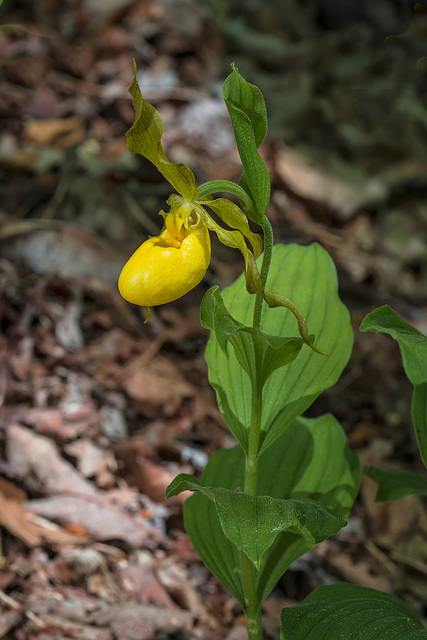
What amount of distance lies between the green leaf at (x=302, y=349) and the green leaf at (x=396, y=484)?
26 centimetres

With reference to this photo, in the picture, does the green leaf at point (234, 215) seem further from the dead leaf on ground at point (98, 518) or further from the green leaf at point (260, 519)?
the dead leaf on ground at point (98, 518)

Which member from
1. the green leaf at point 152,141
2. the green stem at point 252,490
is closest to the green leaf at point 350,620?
the green stem at point 252,490

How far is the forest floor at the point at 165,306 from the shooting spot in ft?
4.83

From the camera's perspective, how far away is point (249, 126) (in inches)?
34.7

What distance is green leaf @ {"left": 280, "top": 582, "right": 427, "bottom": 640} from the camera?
0.92 metres

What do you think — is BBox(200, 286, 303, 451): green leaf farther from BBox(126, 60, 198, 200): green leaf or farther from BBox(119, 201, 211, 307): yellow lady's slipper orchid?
BBox(126, 60, 198, 200): green leaf

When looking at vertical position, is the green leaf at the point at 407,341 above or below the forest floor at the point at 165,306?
above

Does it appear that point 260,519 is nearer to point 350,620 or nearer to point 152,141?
point 350,620

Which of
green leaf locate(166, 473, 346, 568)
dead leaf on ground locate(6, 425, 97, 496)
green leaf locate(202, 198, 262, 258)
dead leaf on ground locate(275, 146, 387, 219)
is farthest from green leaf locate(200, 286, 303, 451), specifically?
dead leaf on ground locate(275, 146, 387, 219)

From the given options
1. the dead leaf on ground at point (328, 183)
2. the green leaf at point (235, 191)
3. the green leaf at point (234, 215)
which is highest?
the green leaf at point (235, 191)

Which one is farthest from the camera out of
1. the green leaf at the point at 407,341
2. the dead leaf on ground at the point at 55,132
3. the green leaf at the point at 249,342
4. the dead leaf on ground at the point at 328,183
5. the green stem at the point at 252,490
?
the dead leaf on ground at the point at 328,183

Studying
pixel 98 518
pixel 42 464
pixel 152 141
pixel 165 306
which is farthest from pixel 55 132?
pixel 152 141

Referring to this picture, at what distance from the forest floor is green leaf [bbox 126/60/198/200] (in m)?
0.98

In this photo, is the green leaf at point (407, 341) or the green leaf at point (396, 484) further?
the green leaf at point (396, 484)
